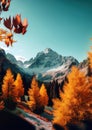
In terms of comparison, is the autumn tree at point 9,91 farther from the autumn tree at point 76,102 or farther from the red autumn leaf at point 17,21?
the red autumn leaf at point 17,21

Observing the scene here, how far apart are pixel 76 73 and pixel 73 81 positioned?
879mm

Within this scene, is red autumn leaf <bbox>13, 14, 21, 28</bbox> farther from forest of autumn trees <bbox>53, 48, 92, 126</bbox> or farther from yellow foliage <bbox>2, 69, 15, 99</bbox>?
yellow foliage <bbox>2, 69, 15, 99</bbox>

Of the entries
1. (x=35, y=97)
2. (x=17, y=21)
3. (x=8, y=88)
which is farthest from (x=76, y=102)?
(x=35, y=97)

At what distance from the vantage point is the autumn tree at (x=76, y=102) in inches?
821

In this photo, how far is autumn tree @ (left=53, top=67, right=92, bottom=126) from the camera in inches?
821

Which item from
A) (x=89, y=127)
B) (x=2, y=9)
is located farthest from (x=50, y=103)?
(x=2, y=9)

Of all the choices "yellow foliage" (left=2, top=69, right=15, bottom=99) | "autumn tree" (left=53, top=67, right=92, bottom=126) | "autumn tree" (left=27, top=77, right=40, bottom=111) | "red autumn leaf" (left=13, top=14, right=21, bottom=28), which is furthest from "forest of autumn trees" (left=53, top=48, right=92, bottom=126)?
"autumn tree" (left=27, top=77, right=40, bottom=111)

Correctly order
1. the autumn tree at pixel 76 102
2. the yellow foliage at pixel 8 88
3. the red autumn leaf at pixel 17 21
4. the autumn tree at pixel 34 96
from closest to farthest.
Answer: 1. the red autumn leaf at pixel 17 21
2. the autumn tree at pixel 76 102
3. the yellow foliage at pixel 8 88
4. the autumn tree at pixel 34 96

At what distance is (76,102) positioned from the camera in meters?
20.9

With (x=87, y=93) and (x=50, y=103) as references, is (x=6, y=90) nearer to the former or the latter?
(x=87, y=93)

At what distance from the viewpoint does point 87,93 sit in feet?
68.4

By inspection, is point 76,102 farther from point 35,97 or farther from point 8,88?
point 35,97

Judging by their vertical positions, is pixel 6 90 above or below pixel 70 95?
below

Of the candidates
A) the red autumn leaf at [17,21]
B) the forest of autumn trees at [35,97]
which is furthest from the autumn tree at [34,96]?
the red autumn leaf at [17,21]
